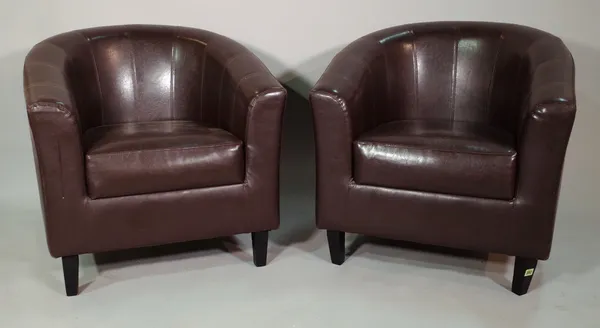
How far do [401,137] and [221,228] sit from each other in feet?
2.25

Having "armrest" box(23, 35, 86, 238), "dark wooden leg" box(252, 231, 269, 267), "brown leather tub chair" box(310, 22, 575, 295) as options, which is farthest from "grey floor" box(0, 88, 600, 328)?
"armrest" box(23, 35, 86, 238)

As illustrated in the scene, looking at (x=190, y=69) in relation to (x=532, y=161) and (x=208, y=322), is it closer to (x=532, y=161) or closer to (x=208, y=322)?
(x=208, y=322)

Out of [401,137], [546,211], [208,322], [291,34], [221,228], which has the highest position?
[291,34]

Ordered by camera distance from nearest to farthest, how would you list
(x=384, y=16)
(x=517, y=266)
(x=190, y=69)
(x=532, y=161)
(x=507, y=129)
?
(x=532, y=161) → (x=517, y=266) → (x=507, y=129) → (x=190, y=69) → (x=384, y=16)

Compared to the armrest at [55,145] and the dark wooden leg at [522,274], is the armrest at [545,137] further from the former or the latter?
the armrest at [55,145]

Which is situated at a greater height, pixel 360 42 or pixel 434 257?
pixel 360 42

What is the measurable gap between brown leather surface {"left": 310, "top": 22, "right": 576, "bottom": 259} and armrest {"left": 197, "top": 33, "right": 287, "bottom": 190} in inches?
5.5

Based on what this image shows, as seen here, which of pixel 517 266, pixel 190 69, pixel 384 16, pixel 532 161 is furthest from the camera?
Result: pixel 384 16

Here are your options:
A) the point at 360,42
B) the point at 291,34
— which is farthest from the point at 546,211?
the point at 291,34

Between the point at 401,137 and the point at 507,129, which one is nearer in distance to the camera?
the point at 401,137

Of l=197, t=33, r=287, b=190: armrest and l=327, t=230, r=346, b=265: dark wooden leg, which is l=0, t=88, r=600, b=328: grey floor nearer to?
l=327, t=230, r=346, b=265: dark wooden leg

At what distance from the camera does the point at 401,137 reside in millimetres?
2258

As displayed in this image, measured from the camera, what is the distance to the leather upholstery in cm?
207

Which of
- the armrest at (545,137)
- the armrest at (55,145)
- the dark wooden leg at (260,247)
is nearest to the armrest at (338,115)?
the dark wooden leg at (260,247)
